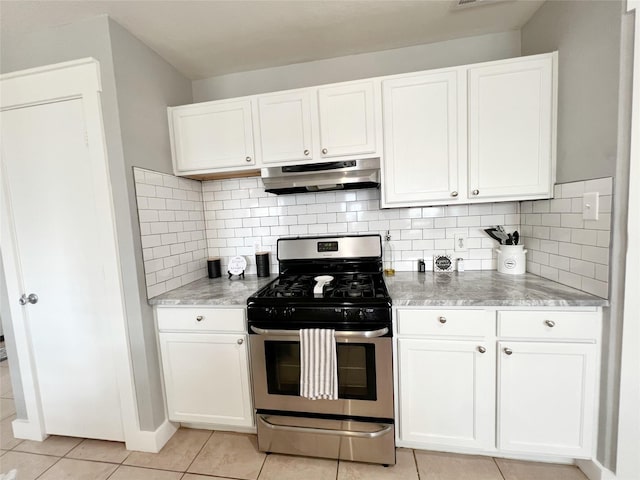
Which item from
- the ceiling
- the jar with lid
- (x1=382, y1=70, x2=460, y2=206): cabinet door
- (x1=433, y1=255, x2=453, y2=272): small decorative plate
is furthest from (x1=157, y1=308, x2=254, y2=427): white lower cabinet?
the ceiling

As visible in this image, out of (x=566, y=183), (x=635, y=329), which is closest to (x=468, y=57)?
(x=566, y=183)

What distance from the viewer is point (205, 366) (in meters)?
1.76

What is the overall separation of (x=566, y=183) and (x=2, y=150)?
3.43m

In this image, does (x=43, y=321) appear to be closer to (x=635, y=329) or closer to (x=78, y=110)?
(x=78, y=110)

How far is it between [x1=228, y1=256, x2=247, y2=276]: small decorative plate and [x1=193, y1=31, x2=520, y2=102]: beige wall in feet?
4.52

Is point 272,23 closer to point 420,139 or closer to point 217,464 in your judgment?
point 420,139

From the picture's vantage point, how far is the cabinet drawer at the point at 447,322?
1.46 m

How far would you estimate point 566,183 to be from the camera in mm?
1558

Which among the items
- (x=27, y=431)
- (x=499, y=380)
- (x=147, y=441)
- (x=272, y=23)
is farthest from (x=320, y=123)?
(x=27, y=431)

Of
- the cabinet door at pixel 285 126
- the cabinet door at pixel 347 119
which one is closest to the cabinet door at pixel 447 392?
the cabinet door at pixel 347 119

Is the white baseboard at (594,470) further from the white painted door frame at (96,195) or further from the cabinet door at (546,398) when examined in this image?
the white painted door frame at (96,195)

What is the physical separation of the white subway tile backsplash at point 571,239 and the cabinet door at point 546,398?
38cm

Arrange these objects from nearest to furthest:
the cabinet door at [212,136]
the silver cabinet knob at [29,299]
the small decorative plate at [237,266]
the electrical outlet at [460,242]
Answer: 1. the silver cabinet knob at [29,299]
2. the cabinet door at [212,136]
3. the electrical outlet at [460,242]
4. the small decorative plate at [237,266]

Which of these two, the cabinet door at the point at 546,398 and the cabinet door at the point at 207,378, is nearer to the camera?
the cabinet door at the point at 546,398
